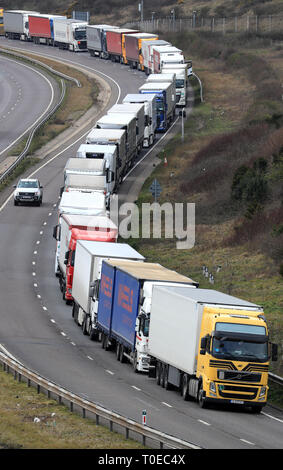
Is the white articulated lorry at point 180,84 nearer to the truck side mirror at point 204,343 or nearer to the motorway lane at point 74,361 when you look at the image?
the motorway lane at point 74,361

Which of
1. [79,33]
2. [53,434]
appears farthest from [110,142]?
[79,33]

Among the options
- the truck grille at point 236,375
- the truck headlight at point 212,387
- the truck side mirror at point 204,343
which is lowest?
the truck headlight at point 212,387

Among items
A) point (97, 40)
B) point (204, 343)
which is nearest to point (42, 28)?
point (97, 40)

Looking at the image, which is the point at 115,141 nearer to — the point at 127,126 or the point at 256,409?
the point at 127,126

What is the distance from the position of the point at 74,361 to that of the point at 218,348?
852cm

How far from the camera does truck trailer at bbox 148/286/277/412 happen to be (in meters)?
28.7

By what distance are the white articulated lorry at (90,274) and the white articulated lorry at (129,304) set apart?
3.28 ft

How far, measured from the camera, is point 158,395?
31094 mm

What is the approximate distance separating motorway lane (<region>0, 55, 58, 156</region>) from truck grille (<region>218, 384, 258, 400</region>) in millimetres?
63324

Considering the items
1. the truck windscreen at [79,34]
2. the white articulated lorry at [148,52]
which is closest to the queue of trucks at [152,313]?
the white articulated lorry at [148,52]

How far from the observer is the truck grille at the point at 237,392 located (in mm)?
28703

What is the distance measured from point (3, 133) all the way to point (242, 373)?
72849 millimetres

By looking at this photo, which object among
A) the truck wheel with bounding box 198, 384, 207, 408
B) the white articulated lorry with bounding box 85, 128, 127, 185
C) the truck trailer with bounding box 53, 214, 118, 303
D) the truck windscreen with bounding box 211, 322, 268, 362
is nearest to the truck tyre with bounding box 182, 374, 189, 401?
the truck wheel with bounding box 198, 384, 207, 408
